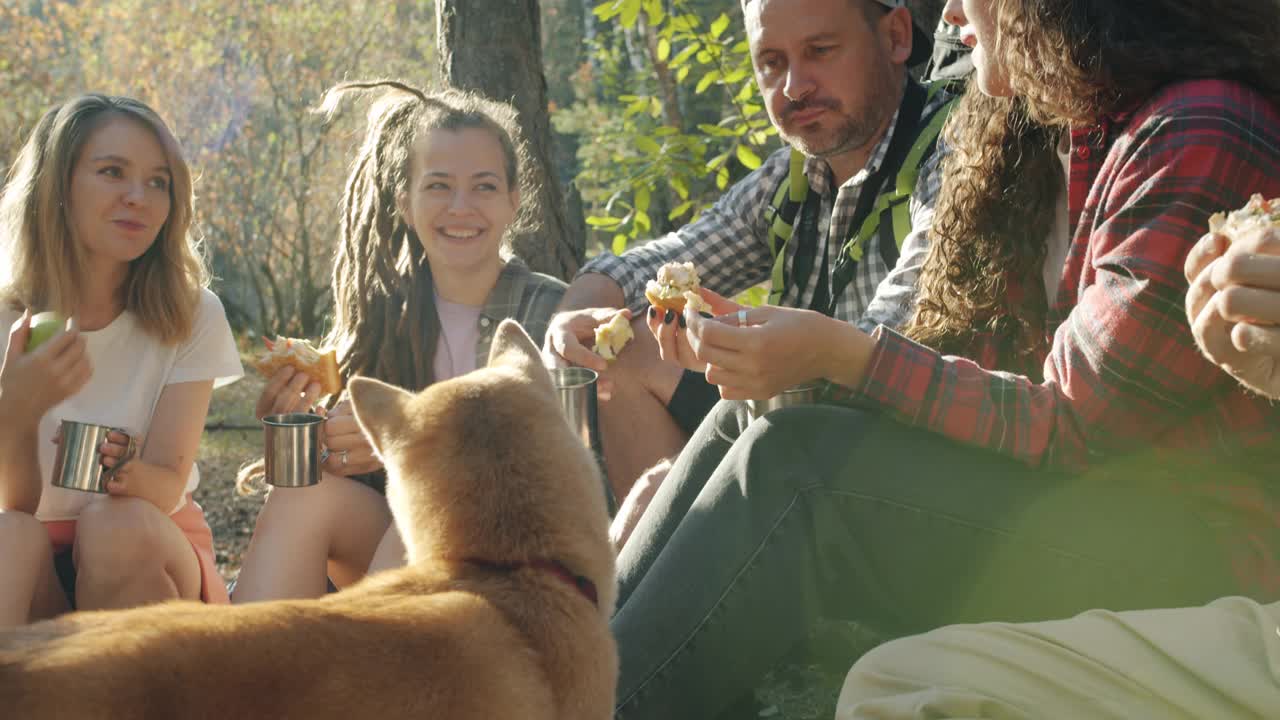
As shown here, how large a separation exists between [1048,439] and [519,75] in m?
3.68

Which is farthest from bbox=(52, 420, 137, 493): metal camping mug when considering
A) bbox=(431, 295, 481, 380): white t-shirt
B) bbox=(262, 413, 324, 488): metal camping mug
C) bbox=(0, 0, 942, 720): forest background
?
bbox=(0, 0, 942, 720): forest background

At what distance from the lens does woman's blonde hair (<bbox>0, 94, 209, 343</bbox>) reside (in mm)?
3672

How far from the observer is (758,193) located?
13.0 feet

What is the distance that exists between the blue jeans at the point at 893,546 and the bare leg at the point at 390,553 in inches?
39.2

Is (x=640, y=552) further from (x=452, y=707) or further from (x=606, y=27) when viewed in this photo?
(x=606, y=27)

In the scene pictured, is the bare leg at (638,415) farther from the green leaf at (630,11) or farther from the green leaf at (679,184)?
the green leaf at (679,184)

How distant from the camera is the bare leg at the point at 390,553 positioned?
3.31 metres

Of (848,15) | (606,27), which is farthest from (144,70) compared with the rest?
(848,15)

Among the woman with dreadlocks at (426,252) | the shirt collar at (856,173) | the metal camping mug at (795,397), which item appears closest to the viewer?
the metal camping mug at (795,397)

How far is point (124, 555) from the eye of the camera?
127 inches

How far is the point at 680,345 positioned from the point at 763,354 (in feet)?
1.59

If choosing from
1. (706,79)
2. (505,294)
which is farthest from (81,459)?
(706,79)

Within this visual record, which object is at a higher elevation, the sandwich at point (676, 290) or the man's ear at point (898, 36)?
the man's ear at point (898, 36)

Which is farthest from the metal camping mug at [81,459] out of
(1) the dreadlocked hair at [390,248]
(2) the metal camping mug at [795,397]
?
(2) the metal camping mug at [795,397]
